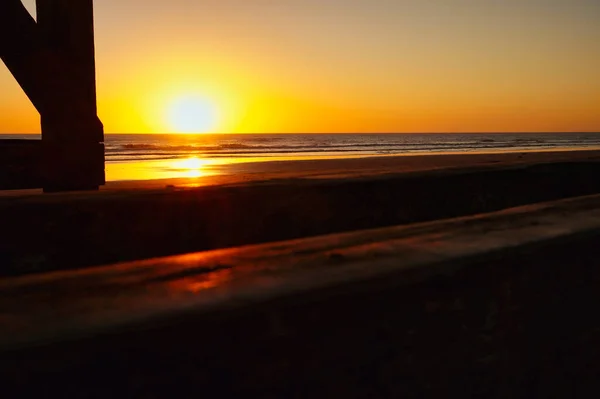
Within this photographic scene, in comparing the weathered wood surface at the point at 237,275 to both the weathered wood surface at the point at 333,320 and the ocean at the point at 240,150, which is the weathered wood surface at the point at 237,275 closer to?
the weathered wood surface at the point at 333,320

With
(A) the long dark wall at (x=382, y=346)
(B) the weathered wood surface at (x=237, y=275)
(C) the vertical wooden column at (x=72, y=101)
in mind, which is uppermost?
(C) the vertical wooden column at (x=72, y=101)

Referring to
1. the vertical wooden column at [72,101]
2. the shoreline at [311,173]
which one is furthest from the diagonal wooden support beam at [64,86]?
the shoreline at [311,173]

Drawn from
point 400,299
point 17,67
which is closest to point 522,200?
point 400,299

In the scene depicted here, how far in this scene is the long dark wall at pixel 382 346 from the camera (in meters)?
0.83

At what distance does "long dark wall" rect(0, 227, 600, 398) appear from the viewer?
827 millimetres

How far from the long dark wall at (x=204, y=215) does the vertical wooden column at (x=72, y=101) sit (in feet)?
1.70

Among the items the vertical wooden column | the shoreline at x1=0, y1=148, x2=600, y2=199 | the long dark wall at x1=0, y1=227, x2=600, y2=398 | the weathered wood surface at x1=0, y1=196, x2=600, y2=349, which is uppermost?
the vertical wooden column

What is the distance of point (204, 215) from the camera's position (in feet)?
6.61

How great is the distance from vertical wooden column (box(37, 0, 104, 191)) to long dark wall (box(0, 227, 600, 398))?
1729mm

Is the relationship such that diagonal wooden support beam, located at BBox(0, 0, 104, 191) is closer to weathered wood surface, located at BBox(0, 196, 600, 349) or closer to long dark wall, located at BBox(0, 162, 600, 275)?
long dark wall, located at BBox(0, 162, 600, 275)

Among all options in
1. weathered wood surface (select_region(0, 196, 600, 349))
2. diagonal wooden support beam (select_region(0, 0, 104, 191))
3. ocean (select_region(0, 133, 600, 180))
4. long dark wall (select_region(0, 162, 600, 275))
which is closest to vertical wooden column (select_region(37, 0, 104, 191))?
diagonal wooden support beam (select_region(0, 0, 104, 191))

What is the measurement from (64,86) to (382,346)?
1.88 m

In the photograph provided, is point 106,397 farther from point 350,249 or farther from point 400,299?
point 350,249

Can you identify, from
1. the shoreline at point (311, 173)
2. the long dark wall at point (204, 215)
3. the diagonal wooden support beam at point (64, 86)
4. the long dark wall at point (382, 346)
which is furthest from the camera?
the shoreline at point (311, 173)
